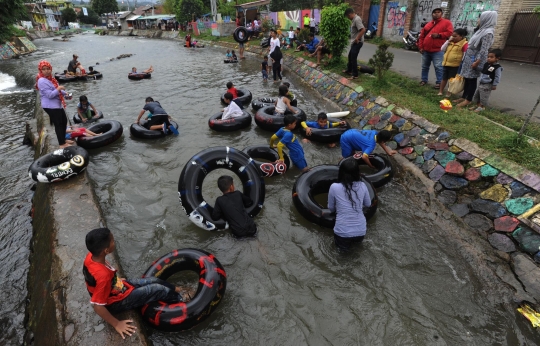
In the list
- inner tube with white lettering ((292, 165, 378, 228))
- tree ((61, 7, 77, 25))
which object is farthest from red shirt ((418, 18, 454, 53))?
tree ((61, 7, 77, 25))

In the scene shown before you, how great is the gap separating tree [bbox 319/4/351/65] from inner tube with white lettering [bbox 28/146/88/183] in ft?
30.9

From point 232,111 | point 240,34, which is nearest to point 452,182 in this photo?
point 232,111

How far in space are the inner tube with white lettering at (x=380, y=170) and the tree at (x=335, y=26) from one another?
668cm

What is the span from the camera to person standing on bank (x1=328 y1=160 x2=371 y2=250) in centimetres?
430

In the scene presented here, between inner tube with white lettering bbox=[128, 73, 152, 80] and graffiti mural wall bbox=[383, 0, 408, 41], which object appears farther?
graffiti mural wall bbox=[383, 0, 408, 41]

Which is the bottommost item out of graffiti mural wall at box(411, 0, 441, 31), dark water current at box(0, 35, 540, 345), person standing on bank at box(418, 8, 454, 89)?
dark water current at box(0, 35, 540, 345)

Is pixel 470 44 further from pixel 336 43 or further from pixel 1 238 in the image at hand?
pixel 1 238

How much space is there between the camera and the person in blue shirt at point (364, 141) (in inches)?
237

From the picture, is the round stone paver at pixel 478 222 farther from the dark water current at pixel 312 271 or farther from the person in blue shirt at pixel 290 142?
the person in blue shirt at pixel 290 142

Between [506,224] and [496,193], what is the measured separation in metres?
0.58

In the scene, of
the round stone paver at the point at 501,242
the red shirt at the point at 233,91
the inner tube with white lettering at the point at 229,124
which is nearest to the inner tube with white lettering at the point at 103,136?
the inner tube with white lettering at the point at 229,124

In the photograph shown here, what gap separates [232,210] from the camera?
4.55 meters

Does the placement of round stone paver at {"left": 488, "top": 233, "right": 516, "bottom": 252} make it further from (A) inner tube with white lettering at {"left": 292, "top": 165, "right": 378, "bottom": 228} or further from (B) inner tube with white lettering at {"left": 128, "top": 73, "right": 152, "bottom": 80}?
(B) inner tube with white lettering at {"left": 128, "top": 73, "right": 152, "bottom": 80}

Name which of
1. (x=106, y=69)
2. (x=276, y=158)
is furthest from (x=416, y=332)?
(x=106, y=69)
